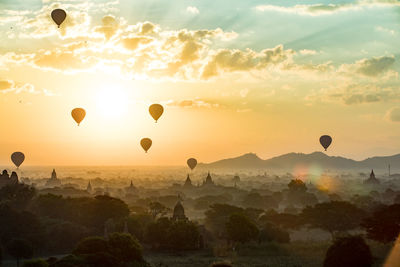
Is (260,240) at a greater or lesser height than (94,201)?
lesser

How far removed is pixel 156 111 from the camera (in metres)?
73.5

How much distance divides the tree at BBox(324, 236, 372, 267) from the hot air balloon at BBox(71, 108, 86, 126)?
4481 cm

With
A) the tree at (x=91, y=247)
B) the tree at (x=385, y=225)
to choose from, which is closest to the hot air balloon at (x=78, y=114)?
the tree at (x=91, y=247)

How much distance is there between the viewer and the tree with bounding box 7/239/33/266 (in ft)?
161

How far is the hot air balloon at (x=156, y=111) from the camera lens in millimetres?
73144

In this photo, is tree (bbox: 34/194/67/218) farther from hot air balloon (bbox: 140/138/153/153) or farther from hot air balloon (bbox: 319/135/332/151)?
hot air balloon (bbox: 319/135/332/151)

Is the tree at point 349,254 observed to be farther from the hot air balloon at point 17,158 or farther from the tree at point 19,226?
the hot air balloon at point 17,158

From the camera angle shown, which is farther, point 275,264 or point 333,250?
point 275,264

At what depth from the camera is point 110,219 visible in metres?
62.5

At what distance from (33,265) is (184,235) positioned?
20.2 meters

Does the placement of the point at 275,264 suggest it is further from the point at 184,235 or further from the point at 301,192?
the point at 301,192

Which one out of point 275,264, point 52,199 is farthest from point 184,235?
point 52,199

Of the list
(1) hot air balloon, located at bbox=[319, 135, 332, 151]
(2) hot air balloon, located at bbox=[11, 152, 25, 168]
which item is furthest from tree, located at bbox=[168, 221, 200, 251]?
(2) hot air balloon, located at bbox=[11, 152, 25, 168]

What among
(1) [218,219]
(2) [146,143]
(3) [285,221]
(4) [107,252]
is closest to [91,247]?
(4) [107,252]
